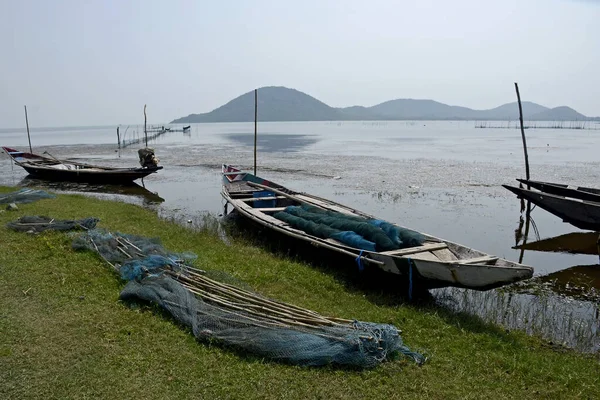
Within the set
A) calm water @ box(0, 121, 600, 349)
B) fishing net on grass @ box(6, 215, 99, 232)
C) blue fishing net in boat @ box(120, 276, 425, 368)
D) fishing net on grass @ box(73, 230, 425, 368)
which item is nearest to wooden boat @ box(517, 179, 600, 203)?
calm water @ box(0, 121, 600, 349)

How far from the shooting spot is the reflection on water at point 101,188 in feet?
63.3

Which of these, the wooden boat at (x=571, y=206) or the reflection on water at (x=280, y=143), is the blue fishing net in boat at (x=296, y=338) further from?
the reflection on water at (x=280, y=143)

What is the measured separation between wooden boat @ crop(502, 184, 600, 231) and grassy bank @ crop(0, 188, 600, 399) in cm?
787

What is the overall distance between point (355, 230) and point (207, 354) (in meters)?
4.62

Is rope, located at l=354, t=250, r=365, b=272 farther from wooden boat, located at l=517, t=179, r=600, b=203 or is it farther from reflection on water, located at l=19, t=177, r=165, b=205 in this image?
reflection on water, located at l=19, t=177, r=165, b=205

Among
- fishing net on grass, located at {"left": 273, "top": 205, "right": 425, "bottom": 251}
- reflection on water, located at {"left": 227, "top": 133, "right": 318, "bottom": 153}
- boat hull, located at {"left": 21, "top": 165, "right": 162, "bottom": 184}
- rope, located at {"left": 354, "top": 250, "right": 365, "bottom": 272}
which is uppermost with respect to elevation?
fishing net on grass, located at {"left": 273, "top": 205, "right": 425, "bottom": 251}

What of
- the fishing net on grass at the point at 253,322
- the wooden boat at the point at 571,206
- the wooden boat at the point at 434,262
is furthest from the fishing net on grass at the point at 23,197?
the wooden boat at the point at 571,206

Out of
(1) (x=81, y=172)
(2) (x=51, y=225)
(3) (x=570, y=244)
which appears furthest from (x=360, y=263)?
(1) (x=81, y=172)

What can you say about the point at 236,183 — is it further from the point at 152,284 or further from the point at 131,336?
the point at 131,336

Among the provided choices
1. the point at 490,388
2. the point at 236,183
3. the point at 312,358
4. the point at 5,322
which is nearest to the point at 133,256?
the point at 5,322

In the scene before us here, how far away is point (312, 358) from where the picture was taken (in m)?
4.75

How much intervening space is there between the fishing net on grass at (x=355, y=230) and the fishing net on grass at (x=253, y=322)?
9.15ft

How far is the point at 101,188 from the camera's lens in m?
20.6

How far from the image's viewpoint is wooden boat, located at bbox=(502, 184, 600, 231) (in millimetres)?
12422
